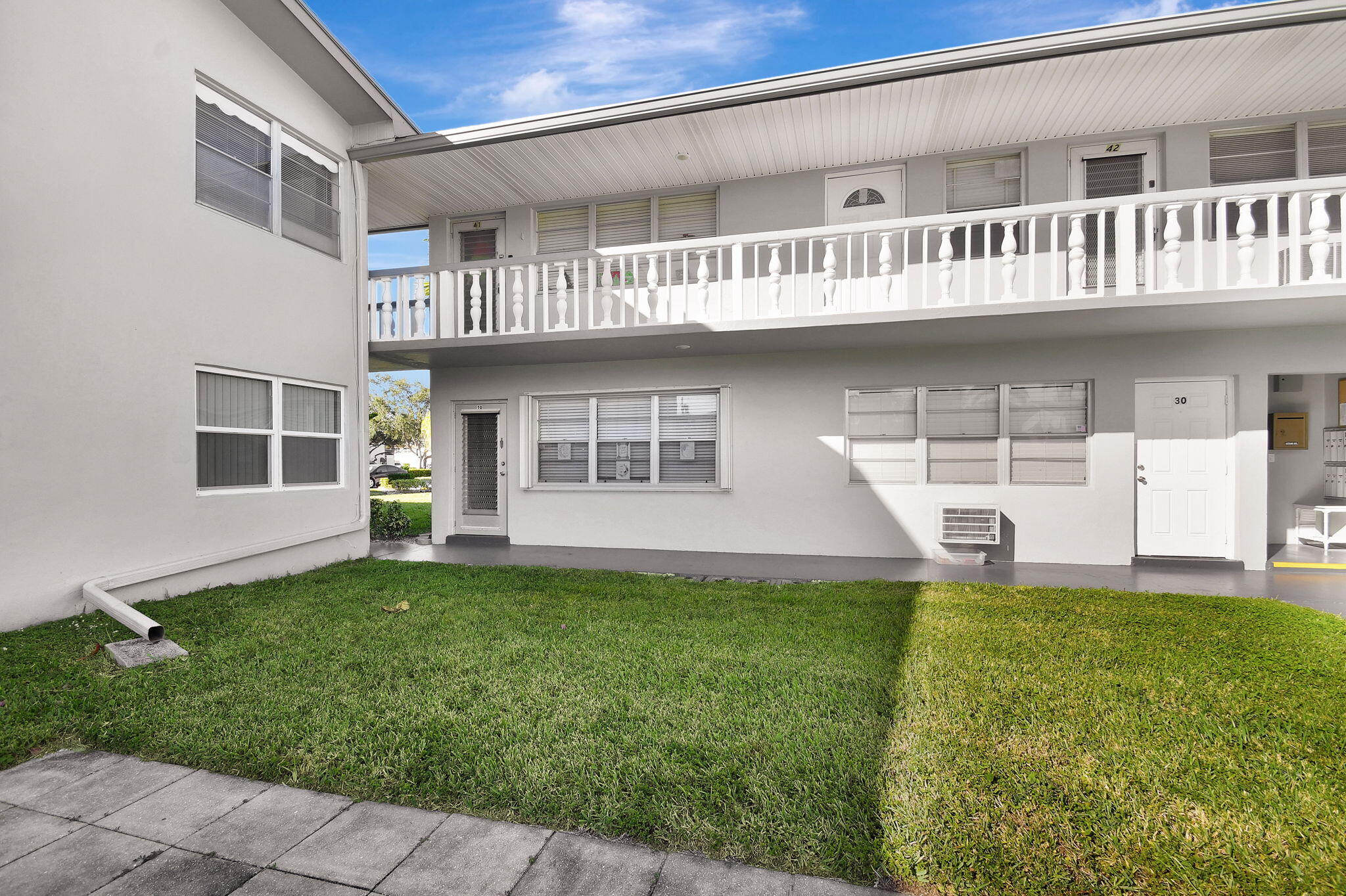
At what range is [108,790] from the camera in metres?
2.53

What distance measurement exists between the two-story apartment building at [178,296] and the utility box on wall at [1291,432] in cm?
1228

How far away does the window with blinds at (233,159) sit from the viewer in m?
6.08

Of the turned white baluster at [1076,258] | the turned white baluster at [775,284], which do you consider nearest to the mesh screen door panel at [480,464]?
the turned white baluster at [775,284]

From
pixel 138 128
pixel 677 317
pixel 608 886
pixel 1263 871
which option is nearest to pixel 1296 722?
pixel 1263 871

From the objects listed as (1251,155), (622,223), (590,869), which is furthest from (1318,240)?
(590,869)

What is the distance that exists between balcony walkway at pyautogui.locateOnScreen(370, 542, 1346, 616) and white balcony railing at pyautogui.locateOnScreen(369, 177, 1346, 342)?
2891mm

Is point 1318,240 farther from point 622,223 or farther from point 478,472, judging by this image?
point 478,472

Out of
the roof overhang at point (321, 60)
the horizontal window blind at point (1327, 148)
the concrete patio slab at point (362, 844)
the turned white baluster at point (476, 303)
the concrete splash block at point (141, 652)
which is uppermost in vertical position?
the roof overhang at point (321, 60)

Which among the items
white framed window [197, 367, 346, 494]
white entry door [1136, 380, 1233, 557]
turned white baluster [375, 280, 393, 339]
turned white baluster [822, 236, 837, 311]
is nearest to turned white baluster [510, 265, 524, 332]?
turned white baluster [375, 280, 393, 339]

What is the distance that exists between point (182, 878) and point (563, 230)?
28.8ft

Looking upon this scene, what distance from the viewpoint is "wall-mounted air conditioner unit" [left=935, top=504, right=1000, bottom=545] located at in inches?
299

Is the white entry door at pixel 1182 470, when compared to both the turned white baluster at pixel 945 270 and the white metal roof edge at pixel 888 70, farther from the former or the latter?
the white metal roof edge at pixel 888 70

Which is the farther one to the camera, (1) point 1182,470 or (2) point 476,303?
(2) point 476,303

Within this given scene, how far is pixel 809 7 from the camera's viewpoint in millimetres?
10109
